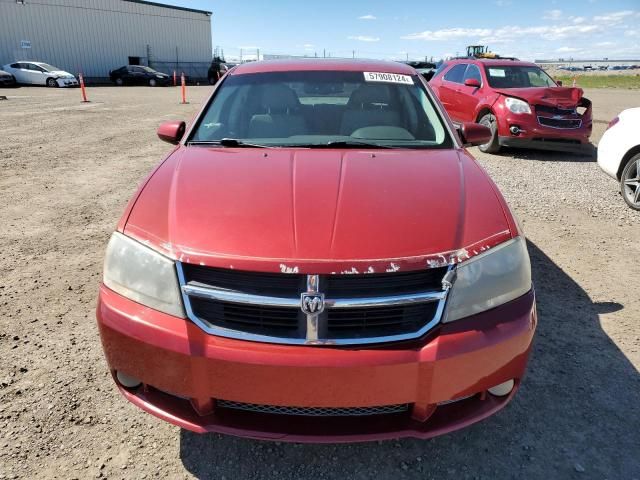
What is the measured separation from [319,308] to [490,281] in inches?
26.8

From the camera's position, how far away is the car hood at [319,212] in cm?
174

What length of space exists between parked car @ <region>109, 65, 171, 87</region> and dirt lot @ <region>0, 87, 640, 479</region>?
2975 cm

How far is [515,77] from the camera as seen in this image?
9398 mm

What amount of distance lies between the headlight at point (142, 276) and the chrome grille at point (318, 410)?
408mm

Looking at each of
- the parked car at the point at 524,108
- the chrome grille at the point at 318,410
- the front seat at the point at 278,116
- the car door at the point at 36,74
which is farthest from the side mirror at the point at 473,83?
the car door at the point at 36,74

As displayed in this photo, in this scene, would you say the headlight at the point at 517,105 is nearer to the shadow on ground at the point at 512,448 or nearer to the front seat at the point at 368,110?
the front seat at the point at 368,110

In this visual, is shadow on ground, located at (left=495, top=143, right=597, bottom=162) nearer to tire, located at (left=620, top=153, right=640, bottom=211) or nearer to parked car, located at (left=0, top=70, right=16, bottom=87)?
tire, located at (left=620, top=153, right=640, bottom=211)

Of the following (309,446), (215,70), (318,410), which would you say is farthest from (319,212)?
(215,70)

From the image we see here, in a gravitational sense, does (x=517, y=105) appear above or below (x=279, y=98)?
below

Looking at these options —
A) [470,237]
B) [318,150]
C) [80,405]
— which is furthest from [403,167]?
[80,405]

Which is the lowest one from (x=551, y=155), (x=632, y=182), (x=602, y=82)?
(x=551, y=155)

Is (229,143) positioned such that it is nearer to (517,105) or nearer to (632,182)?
(632,182)

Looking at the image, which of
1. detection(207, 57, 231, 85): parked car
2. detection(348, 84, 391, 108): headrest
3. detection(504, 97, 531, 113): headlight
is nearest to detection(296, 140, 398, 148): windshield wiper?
detection(348, 84, 391, 108): headrest

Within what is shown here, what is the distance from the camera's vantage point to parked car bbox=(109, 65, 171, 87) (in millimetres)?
31984
